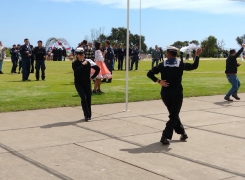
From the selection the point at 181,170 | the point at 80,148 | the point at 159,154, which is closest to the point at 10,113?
the point at 80,148

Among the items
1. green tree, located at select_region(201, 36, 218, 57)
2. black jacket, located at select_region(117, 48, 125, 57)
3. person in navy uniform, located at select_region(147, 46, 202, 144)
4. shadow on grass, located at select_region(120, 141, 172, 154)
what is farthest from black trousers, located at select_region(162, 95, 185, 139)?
green tree, located at select_region(201, 36, 218, 57)

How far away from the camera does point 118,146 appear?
7.43 metres

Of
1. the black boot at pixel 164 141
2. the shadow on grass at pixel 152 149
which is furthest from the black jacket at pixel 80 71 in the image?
the black boot at pixel 164 141

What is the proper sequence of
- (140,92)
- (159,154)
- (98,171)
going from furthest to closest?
(140,92) → (159,154) → (98,171)

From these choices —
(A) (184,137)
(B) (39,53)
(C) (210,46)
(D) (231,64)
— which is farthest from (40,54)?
(C) (210,46)

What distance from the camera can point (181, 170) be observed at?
605 centimetres

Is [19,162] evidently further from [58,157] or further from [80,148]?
[80,148]

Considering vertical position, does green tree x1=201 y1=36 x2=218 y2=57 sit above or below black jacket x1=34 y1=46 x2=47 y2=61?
above

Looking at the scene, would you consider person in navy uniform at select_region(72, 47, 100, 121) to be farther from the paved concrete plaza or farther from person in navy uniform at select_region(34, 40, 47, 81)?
person in navy uniform at select_region(34, 40, 47, 81)

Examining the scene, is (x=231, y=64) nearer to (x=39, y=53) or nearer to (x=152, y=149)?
(x=152, y=149)

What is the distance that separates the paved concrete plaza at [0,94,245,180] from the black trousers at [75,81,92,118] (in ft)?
0.86

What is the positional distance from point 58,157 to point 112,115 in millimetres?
4094

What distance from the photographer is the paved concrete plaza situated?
5926 mm

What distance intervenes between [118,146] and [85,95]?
111 inches
